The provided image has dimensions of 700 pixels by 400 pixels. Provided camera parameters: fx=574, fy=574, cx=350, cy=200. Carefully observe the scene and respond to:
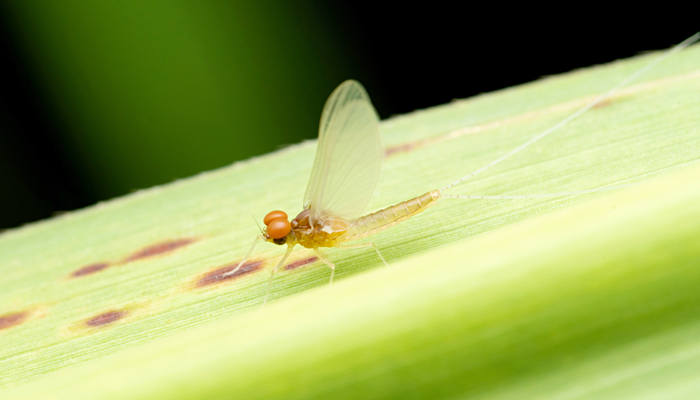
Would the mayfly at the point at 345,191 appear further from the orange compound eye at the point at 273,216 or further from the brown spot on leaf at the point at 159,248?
the brown spot on leaf at the point at 159,248

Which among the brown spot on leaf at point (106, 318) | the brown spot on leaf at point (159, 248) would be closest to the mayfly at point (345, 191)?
Result: the brown spot on leaf at point (159, 248)

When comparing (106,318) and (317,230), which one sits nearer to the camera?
(106,318)

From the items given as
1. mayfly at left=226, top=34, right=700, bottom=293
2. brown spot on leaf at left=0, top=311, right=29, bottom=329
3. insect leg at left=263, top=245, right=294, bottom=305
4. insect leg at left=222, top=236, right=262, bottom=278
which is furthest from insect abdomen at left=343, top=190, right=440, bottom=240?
brown spot on leaf at left=0, top=311, right=29, bottom=329

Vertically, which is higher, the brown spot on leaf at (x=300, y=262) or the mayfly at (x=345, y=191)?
the mayfly at (x=345, y=191)

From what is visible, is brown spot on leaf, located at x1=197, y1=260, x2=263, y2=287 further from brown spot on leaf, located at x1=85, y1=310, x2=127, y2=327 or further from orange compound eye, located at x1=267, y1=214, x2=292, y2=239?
brown spot on leaf, located at x1=85, y1=310, x2=127, y2=327

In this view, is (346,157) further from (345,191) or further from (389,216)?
(389,216)

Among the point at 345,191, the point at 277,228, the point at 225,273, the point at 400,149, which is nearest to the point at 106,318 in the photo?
the point at 225,273
